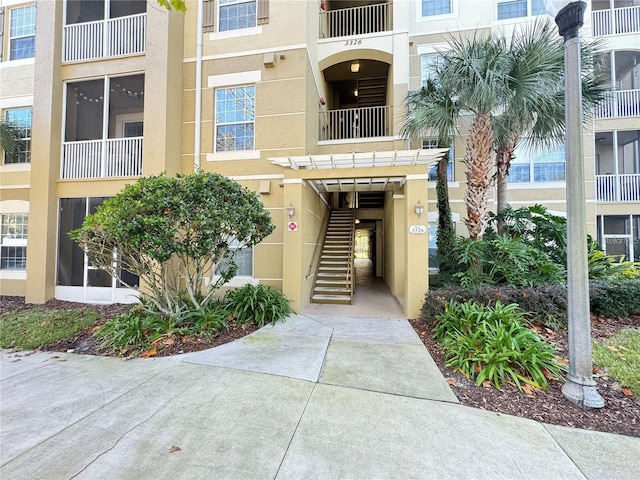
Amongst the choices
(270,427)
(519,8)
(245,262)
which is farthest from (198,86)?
(519,8)

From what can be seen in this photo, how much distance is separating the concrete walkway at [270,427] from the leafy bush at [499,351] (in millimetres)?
512

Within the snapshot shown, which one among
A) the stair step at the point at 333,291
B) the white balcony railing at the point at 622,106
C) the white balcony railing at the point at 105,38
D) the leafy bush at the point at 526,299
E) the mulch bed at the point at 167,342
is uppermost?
the white balcony railing at the point at 105,38

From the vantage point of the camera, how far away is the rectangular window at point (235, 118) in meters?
8.64

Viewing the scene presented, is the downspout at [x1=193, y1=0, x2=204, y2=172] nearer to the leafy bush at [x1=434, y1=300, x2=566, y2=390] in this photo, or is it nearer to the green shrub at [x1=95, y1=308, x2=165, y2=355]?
the green shrub at [x1=95, y1=308, x2=165, y2=355]

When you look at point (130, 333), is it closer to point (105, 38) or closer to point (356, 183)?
point (356, 183)

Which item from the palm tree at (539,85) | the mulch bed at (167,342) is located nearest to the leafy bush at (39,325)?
the mulch bed at (167,342)

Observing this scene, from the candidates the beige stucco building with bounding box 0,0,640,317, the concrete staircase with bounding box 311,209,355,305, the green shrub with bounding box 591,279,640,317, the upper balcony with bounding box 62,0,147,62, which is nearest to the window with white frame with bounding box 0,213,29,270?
the beige stucco building with bounding box 0,0,640,317

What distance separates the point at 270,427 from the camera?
280 centimetres

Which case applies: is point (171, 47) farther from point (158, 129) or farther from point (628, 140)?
point (628, 140)

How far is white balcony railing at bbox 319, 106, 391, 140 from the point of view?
34.4 feet

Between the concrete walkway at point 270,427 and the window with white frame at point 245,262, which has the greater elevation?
the window with white frame at point 245,262

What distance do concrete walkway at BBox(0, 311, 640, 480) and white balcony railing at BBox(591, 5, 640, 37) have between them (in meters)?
14.8

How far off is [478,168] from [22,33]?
1512 centimetres

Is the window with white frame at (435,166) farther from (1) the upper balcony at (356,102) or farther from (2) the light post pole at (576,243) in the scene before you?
(2) the light post pole at (576,243)
